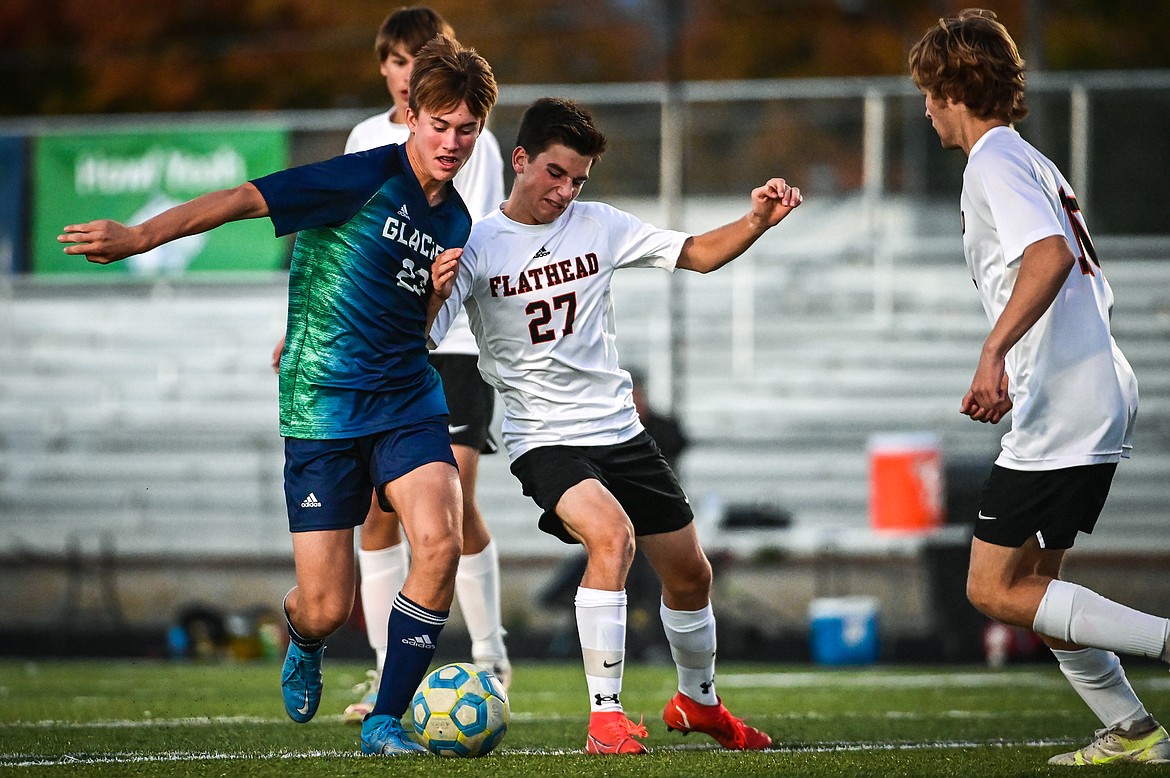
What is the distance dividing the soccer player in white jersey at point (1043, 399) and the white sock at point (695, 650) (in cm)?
102

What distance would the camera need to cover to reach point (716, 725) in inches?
195

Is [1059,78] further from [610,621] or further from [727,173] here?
[610,621]

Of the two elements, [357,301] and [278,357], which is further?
[278,357]

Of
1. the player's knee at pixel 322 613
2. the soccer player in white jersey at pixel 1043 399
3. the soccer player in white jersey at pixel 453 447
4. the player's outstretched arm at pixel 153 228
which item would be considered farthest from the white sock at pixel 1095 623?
the player's outstretched arm at pixel 153 228

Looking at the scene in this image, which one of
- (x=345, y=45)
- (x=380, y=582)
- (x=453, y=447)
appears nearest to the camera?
(x=380, y=582)

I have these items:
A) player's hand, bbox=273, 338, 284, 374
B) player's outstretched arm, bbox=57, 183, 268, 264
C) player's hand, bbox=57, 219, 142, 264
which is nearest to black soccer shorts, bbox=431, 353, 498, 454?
player's hand, bbox=273, 338, 284, 374

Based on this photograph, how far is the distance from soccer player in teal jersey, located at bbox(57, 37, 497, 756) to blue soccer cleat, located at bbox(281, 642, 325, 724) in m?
0.23

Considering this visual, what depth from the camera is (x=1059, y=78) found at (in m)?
13.8

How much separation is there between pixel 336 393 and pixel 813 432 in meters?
10.6

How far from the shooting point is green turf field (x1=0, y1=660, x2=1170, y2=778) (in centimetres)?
423

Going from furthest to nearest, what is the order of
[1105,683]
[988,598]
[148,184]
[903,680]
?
[148,184]
[903,680]
[1105,683]
[988,598]

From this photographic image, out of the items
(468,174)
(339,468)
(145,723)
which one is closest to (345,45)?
(468,174)

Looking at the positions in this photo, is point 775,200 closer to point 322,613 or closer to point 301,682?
point 322,613

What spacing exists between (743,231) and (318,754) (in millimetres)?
2127
